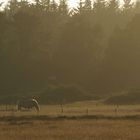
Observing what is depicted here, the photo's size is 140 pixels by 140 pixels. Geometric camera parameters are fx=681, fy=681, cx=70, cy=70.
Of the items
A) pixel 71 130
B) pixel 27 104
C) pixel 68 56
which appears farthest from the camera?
pixel 68 56

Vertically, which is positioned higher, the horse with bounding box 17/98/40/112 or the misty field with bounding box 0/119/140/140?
the horse with bounding box 17/98/40/112

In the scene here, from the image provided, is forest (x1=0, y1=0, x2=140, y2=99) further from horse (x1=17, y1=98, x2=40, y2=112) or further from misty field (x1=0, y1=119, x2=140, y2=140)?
misty field (x1=0, y1=119, x2=140, y2=140)

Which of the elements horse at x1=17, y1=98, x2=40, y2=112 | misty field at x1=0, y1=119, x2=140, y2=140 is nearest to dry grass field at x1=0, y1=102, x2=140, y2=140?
misty field at x1=0, y1=119, x2=140, y2=140

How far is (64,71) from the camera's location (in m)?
107

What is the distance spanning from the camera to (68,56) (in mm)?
107125

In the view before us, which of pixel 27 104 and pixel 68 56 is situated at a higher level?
pixel 68 56

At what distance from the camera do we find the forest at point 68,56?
335 ft

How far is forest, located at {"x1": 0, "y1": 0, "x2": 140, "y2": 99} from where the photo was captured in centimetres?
10219

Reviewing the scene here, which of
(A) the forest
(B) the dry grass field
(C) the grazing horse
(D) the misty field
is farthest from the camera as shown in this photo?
(A) the forest

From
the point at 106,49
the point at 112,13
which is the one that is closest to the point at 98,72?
the point at 106,49

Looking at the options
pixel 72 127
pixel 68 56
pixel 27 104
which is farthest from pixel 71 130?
pixel 68 56

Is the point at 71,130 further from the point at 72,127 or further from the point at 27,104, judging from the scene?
the point at 27,104

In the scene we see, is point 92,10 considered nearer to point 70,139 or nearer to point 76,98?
point 76,98

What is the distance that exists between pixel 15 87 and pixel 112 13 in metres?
52.1
